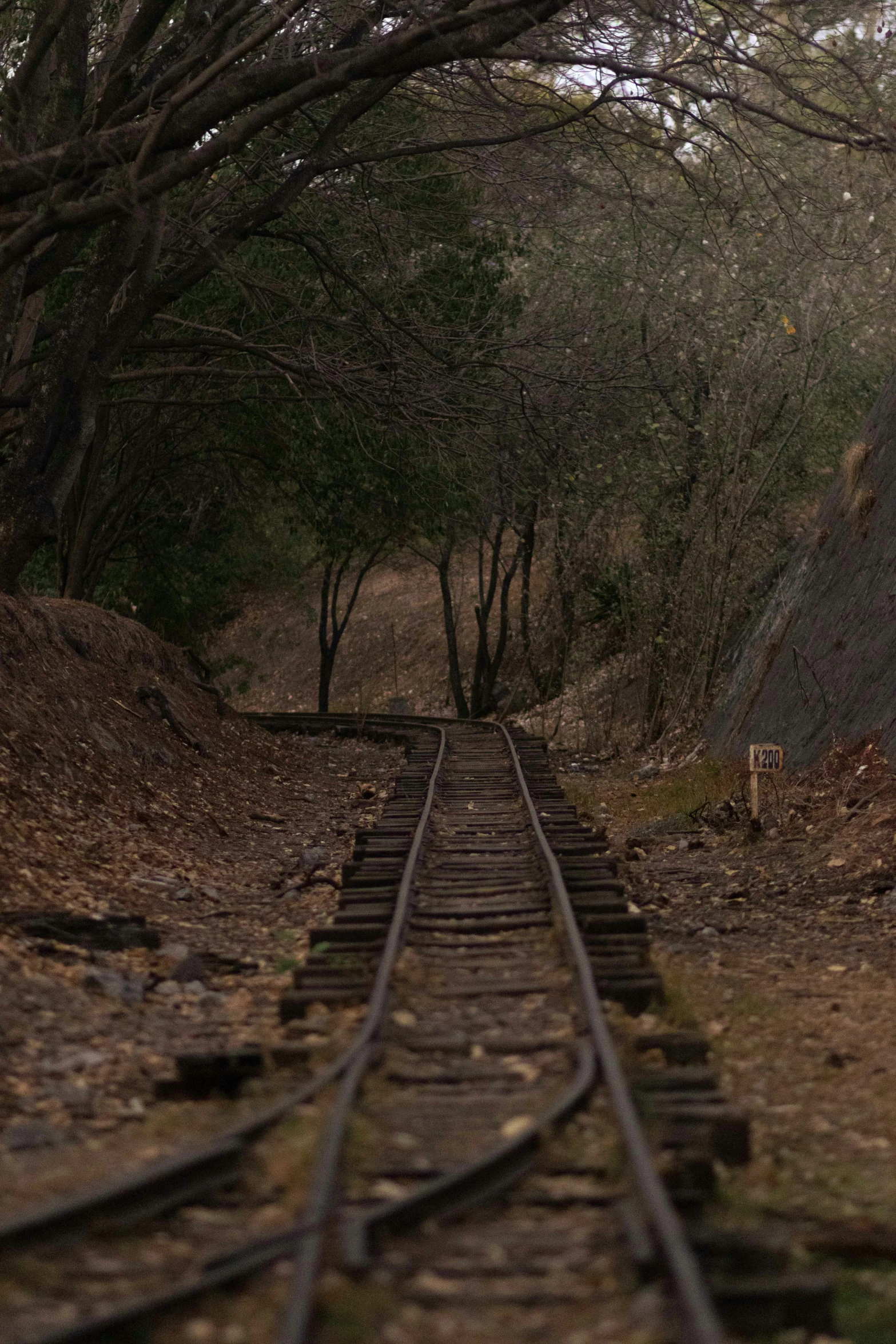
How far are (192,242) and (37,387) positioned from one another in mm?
3887

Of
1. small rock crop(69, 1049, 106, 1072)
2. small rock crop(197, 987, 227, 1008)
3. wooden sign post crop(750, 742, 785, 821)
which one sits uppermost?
wooden sign post crop(750, 742, 785, 821)

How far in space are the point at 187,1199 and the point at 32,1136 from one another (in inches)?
41.3

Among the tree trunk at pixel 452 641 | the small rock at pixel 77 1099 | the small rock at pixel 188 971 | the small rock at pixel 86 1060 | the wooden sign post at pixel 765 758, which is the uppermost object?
the tree trunk at pixel 452 641

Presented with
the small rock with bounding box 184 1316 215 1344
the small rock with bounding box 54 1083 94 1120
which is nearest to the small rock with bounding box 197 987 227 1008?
the small rock with bounding box 54 1083 94 1120

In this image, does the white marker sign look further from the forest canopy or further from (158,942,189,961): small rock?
(158,942,189,961): small rock

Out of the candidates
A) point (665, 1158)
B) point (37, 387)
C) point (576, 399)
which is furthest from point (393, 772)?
point (665, 1158)

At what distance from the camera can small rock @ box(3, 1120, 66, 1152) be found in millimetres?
4887

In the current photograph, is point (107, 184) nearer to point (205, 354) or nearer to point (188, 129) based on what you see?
point (188, 129)

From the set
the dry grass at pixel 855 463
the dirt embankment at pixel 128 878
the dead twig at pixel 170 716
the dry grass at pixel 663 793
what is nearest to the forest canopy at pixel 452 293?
the dry grass at pixel 855 463

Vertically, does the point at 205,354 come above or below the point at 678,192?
below

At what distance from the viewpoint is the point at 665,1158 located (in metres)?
4.34

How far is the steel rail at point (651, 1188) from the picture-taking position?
309cm

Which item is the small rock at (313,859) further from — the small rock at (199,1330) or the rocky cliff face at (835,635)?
the small rock at (199,1330)

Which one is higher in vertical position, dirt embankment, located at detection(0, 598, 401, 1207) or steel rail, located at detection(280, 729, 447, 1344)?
dirt embankment, located at detection(0, 598, 401, 1207)
